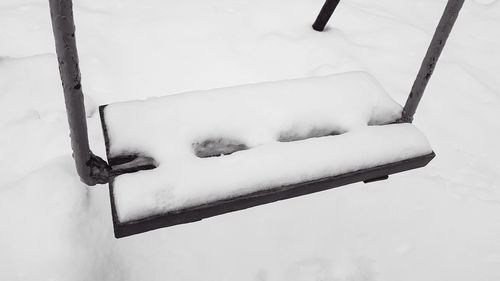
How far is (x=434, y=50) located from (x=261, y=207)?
80 cm

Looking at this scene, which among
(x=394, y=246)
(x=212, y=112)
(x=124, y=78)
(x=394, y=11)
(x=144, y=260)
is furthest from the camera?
(x=394, y=11)

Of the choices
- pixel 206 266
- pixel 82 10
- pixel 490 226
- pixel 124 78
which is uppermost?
pixel 82 10

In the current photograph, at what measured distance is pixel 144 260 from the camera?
4.11 feet

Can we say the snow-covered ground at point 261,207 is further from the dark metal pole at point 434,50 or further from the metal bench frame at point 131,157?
the dark metal pole at point 434,50

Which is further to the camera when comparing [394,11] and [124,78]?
[394,11]

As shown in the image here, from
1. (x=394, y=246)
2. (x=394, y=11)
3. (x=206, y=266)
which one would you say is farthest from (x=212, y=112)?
(x=394, y=11)

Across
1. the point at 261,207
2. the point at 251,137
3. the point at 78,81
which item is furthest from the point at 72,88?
the point at 261,207

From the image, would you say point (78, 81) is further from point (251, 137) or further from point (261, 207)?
point (261, 207)

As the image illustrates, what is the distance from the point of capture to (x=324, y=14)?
215 cm

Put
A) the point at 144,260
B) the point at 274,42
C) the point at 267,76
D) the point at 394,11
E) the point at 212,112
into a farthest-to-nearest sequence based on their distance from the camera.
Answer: the point at 394,11
the point at 274,42
the point at 267,76
the point at 144,260
the point at 212,112

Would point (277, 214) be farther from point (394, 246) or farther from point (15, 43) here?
point (15, 43)

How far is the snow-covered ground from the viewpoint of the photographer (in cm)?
122

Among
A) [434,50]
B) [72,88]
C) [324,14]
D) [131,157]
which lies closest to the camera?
[72,88]

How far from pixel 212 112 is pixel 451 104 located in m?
1.45
